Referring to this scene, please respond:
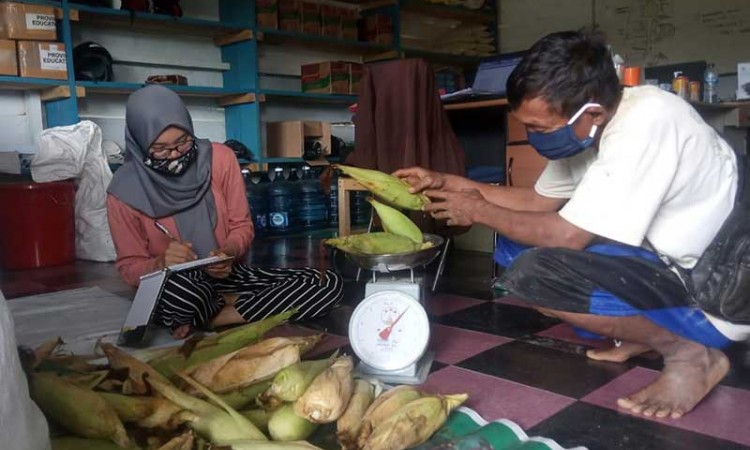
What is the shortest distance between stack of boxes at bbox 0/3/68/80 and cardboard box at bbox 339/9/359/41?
242 cm

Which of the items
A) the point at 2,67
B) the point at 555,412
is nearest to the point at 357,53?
the point at 2,67

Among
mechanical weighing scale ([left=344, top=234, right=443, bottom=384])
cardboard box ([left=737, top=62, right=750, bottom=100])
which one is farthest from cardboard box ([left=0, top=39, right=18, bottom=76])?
cardboard box ([left=737, top=62, right=750, bottom=100])

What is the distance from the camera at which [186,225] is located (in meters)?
2.12

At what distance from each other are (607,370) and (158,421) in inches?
48.2

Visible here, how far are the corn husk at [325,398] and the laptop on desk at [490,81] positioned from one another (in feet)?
7.32

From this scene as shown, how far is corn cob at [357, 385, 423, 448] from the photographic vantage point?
122cm

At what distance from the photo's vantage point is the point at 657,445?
1.31m

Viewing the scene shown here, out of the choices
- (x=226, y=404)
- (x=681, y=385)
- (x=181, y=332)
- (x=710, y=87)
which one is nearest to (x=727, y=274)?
(x=681, y=385)

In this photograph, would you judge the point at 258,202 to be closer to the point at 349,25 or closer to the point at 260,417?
the point at 349,25

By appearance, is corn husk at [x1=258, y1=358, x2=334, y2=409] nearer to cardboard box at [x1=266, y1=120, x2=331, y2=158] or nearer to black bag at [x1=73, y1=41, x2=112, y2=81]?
black bag at [x1=73, y1=41, x2=112, y2=81]

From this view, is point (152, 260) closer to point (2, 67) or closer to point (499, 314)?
point (499, 314)

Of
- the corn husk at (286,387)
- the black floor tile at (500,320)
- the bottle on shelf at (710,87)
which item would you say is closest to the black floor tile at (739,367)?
the black floor tile at (500,320)

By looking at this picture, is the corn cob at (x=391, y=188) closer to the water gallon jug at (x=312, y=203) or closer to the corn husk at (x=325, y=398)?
the corn husk at (x=325, y=398)

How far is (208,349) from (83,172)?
282 centimetres
